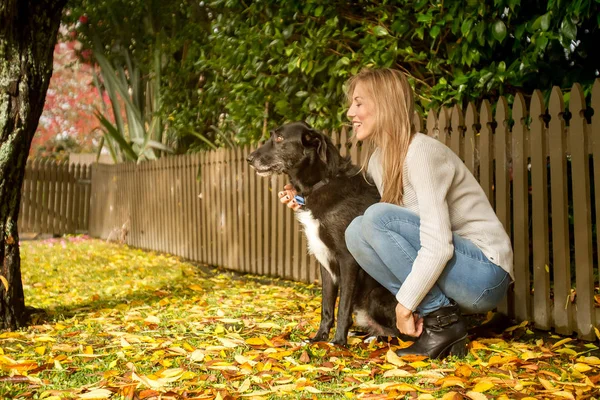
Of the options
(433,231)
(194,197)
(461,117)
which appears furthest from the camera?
(194,197)

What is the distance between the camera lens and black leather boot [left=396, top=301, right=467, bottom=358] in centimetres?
301

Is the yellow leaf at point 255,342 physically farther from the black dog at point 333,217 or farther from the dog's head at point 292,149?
the dog's head at point 292,149

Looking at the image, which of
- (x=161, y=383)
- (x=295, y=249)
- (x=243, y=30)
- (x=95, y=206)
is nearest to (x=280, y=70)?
(x=243, y=30)

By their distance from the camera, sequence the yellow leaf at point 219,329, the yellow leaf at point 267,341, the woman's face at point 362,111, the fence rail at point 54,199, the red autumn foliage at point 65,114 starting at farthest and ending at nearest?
the red autumn foliage at point 65,114
the fence rail at point 54,199
the yellow leaf at point 219,329
the yellow leaf at point 267,341
the woman's face at point 362,111

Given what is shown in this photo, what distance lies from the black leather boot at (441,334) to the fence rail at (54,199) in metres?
11.2

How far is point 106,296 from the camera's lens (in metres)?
5.19

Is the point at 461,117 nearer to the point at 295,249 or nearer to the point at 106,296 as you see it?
the point at 295,249

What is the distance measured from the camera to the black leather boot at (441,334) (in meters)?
3.01

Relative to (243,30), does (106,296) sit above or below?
below

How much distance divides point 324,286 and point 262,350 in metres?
0.56

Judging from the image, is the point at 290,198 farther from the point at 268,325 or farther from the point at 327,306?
the point at 268,325

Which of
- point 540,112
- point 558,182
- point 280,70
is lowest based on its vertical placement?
point 558,182

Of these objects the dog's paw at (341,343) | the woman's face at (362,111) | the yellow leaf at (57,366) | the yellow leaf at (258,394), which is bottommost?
the yellow leaf at (258,394)

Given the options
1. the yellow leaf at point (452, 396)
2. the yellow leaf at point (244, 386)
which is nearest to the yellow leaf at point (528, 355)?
the yellow leaf at point (452, 396)
